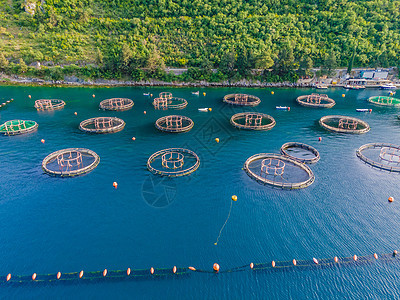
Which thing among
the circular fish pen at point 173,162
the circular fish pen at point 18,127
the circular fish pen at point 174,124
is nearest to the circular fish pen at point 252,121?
the circular fish pen at point 174,124

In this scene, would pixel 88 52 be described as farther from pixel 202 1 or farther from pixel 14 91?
pixel 202 1

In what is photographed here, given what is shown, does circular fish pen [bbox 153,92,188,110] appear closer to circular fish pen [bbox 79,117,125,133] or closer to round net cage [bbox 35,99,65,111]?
circular fish pen [bbox 79,117,125,133]

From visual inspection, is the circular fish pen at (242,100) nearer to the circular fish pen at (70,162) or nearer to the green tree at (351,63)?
the circular fish pen at (70,162)

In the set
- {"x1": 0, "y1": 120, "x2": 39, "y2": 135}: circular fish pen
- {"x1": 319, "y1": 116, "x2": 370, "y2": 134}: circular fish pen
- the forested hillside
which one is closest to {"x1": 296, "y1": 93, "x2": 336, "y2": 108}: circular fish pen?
{"x1": 319, "y1": 116, "x2": 370, "y2": 134}: circular fish pen

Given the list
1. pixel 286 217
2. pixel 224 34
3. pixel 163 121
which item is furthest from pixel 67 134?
pixel 224 34

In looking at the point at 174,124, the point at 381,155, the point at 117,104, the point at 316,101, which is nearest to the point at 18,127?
the point at 117,104
